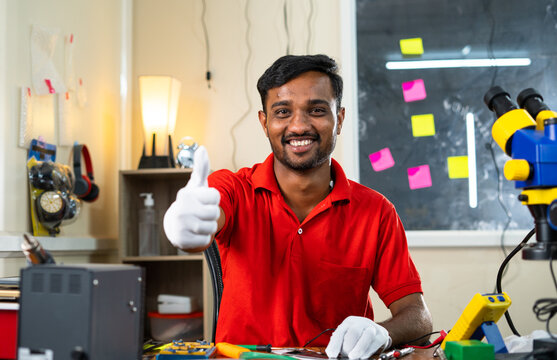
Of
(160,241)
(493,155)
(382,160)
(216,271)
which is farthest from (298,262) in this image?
(493,155)

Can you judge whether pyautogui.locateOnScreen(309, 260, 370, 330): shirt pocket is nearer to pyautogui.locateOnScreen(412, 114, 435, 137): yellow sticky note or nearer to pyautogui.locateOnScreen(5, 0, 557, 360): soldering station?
pyautogui.locateOnScreen(5, 0, 557, 360): soldering station

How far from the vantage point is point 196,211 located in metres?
0.97

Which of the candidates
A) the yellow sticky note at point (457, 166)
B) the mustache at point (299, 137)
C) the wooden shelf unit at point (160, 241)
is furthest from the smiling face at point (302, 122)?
the yellow sticky note at point (457, 166)

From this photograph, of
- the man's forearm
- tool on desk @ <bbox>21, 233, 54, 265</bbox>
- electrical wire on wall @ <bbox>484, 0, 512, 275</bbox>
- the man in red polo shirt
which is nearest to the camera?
tool on desk @ <bbox>21, 233, 54, 265</bbox>

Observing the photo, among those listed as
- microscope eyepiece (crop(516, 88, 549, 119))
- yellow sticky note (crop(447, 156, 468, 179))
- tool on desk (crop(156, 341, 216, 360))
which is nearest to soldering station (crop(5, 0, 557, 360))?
yellow sticky note (crop(447, 156, 468, 179))

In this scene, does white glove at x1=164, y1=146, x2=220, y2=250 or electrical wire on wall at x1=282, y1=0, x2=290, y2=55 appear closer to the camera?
white glove at x1=164, y1=146, x2=220, y2=250

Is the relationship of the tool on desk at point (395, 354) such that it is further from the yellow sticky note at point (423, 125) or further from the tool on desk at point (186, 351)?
the yellow sticky note at point (423, 125)

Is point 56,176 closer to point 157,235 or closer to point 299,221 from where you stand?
point 157,235

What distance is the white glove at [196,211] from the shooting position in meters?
0.94

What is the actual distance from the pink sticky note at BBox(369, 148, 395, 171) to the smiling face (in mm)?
1280

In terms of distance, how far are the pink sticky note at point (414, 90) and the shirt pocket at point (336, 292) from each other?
1581 mm

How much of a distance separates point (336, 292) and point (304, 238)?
17 cm

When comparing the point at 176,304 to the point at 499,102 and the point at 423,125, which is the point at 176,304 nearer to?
the point at 423,125

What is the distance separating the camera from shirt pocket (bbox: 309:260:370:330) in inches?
61.3
